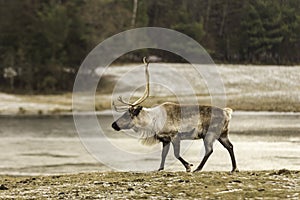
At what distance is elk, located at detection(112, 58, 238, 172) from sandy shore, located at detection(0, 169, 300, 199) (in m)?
1.19

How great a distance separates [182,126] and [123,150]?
1256cm

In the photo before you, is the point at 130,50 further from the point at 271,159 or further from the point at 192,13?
the point at 271,159

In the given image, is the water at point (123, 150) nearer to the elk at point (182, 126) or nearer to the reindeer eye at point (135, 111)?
the elk at point (182, 126)

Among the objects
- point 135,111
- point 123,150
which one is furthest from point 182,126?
point 123,150

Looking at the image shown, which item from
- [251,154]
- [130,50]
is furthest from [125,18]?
[251,154]

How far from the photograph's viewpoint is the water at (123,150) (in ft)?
70.2

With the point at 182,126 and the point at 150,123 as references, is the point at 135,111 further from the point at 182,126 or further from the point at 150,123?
the point at 182,126

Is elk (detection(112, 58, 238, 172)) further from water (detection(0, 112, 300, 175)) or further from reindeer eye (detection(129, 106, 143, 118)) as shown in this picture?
water (detection(0, 112, 300, 175))

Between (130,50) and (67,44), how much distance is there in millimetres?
6112

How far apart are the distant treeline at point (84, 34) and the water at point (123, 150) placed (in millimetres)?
23231

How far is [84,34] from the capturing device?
62562 millimetres

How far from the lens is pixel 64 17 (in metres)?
62.7

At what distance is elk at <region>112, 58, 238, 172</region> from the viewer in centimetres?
1427

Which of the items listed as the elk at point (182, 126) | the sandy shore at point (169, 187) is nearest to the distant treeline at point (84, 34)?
the elk at point (182, 126)
